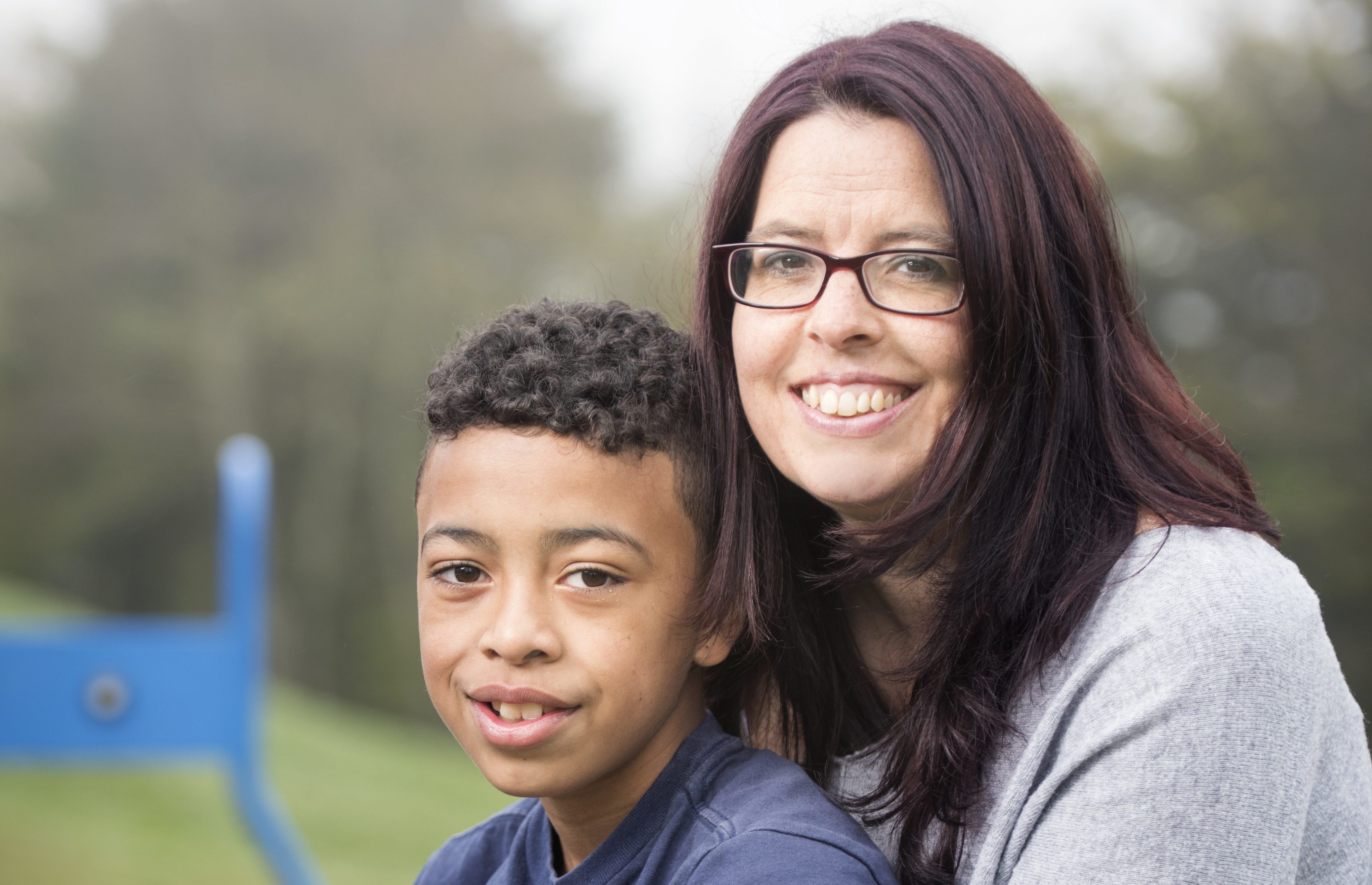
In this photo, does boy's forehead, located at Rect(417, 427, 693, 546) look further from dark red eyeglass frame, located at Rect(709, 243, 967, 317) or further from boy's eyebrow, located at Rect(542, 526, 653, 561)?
dark red eyeglass frame, located at Rect(709, 243, 967, 317)

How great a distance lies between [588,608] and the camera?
1598 millimetres

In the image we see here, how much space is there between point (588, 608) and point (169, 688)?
3.39m

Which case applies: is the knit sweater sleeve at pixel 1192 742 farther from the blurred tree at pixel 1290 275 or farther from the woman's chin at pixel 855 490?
the blurred tree at pixel 1290 275

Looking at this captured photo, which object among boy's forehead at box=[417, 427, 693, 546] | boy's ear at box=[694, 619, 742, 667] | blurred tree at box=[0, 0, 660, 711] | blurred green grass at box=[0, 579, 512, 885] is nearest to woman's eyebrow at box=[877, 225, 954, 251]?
boy's forehead at box=[417, 427, 693, 546]

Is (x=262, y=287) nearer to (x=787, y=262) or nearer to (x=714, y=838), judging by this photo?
(x=787, y=262)

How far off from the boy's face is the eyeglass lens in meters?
0.29

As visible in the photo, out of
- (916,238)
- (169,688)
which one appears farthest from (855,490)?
(169,688)

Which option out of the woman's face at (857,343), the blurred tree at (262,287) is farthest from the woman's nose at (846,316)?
the blurred tree at (262,287)

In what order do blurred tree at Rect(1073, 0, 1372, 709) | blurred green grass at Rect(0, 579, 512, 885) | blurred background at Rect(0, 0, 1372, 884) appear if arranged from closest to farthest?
1. blurred green grass at Rect(0, 579, 512, 885)
2. blurred tree at Rect(1073, 0, 1372, 709)
3. blurred background at Rect(0, 0, 1372, 884)

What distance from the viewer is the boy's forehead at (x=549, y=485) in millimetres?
1620

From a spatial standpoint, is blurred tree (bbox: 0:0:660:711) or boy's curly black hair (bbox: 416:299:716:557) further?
blurred tree (bbox: 0:0:660:711)

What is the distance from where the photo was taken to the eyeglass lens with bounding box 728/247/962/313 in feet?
5.34

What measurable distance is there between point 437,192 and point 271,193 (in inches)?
78.5

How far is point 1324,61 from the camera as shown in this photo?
400 inches
